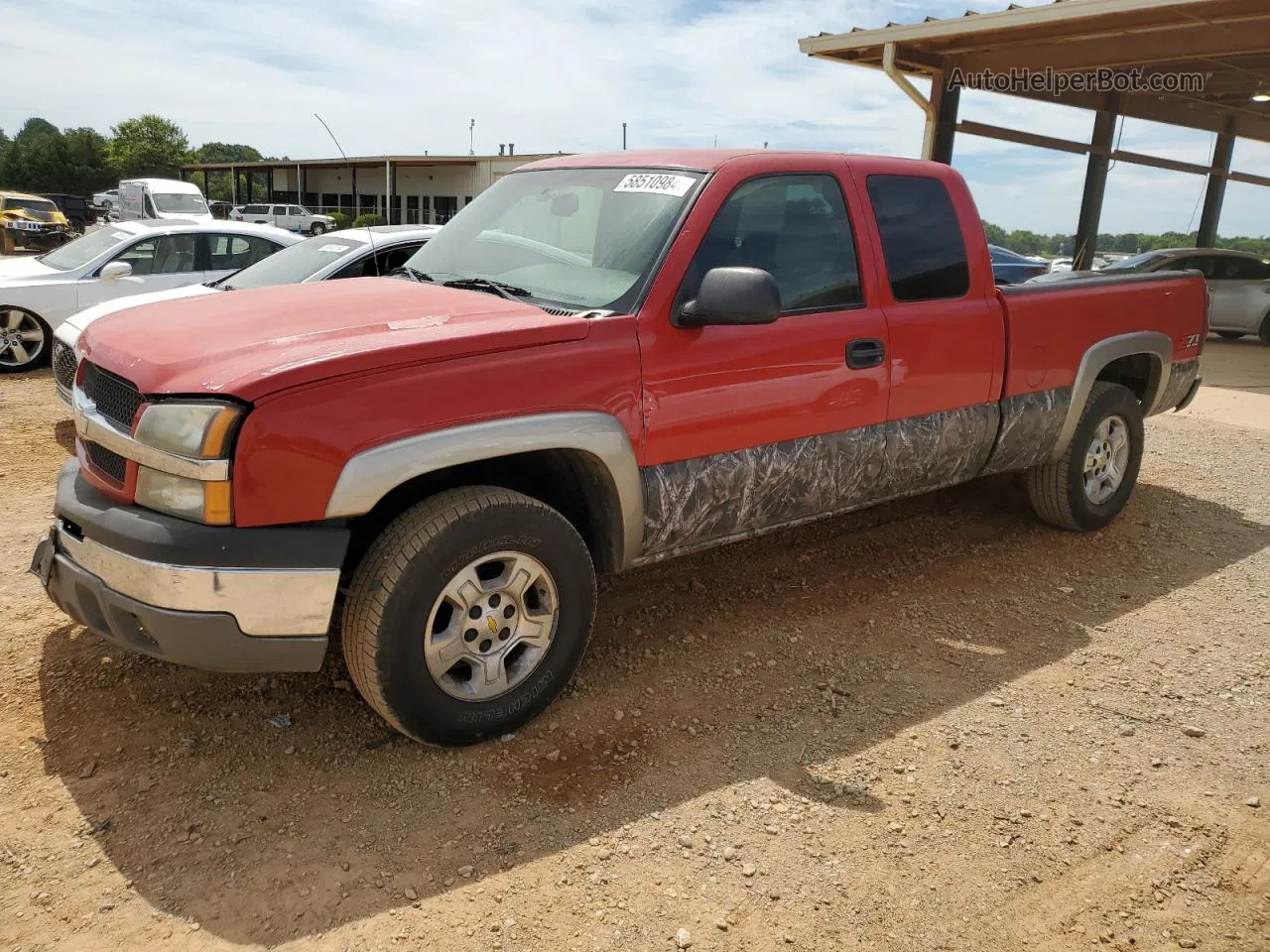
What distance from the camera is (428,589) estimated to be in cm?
294

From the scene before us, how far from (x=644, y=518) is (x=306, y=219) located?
140 ft

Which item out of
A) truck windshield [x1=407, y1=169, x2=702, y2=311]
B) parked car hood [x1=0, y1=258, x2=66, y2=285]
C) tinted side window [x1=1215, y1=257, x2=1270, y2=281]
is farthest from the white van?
truck windshield [x1=407, y1=169, x2=702, y2=311]

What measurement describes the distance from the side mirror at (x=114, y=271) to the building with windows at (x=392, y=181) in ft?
86.1

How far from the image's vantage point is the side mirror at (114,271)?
8.58 metres

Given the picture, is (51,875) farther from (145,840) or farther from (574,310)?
(574,310)

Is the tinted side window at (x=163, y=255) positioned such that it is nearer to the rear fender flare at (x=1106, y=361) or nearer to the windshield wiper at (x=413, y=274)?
the windshield wiper at (x=413, y=274)

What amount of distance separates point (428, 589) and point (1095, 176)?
16.3 metres

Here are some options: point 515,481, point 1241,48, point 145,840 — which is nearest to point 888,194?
point 515,481

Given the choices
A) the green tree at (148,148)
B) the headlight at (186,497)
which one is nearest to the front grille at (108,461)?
the headlight at (186,497)

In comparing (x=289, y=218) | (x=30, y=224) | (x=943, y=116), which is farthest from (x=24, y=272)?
(x=289, y=218)

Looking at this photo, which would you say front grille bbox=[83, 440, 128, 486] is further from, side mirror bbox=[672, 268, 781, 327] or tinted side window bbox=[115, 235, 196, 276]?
tinted side window bbox=[115, 235, 196, 276]

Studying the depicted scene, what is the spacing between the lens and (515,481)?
3580 millimetres

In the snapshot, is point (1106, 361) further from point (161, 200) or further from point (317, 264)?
point (161, 200)

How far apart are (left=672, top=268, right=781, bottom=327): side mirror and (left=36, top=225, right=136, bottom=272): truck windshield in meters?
7.92
